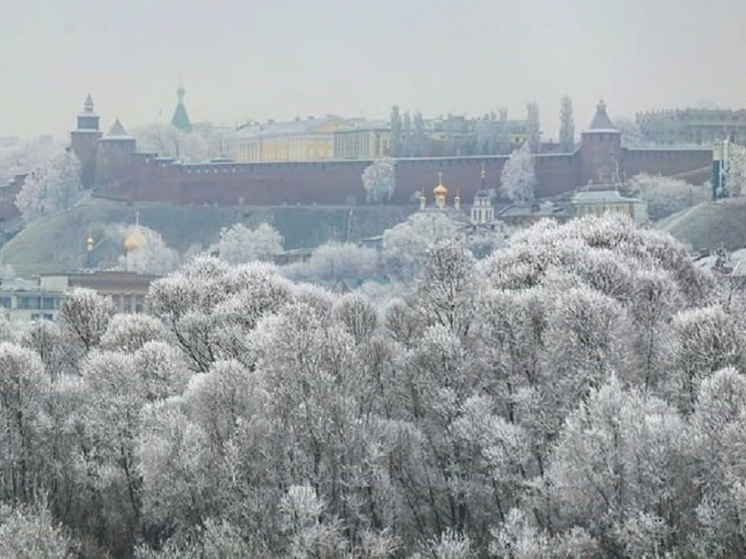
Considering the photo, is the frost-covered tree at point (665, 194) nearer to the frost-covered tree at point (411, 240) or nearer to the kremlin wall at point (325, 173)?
the kremlin wall at point (325, 173)

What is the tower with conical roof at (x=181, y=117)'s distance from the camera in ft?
161

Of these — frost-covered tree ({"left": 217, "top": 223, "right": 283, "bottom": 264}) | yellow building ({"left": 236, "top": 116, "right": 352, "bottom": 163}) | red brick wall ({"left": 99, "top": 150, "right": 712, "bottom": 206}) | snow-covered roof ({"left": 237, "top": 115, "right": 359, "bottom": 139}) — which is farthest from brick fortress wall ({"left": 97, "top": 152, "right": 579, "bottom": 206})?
frost-covered tree ({"left": 217, "top": 223, "right": 283, "bottom": 264})

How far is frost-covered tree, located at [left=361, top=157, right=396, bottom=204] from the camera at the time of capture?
4300 cm

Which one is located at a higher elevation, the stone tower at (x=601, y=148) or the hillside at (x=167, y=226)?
the stone tower at (x=601, y=148)

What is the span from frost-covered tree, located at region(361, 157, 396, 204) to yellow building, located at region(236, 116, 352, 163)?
12.7 feet

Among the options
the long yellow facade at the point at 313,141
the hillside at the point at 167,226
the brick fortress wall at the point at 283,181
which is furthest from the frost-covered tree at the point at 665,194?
the long yellow facade at the point at 313,141

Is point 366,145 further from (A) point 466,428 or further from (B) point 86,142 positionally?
(A) point 466,428

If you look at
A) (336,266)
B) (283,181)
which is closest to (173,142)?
(283,181)

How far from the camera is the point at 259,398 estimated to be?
12062 mm

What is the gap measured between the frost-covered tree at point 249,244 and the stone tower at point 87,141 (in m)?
8.15

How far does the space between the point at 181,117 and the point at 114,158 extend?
19.1ft

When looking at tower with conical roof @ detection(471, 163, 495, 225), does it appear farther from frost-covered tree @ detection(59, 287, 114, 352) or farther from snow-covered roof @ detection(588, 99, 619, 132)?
frost-covered tree @ detection(59, 287, 114, 352)

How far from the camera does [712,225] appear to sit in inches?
1216

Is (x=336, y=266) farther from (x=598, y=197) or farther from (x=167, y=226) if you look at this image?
(x=167, y=226)
